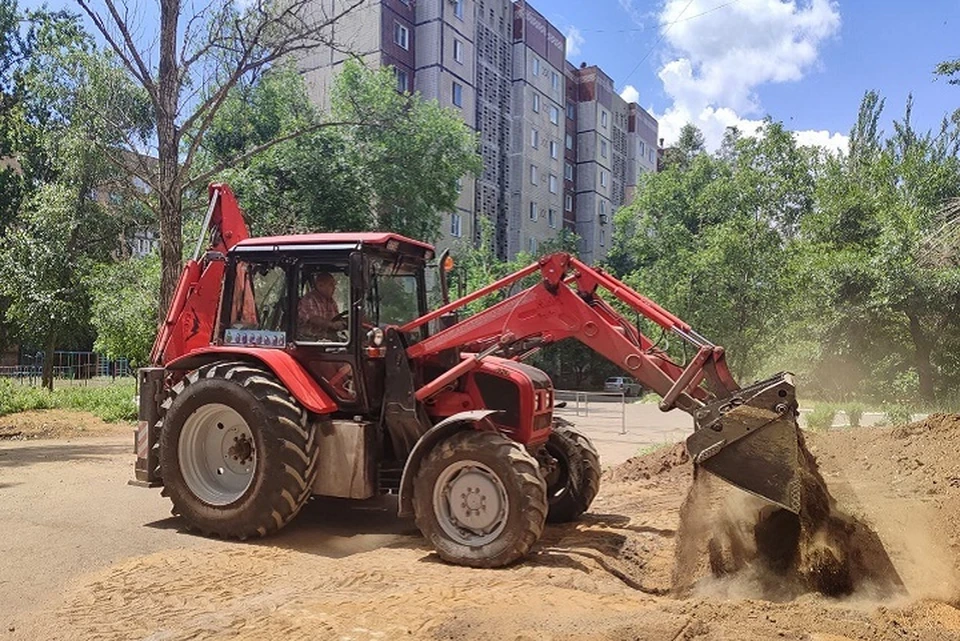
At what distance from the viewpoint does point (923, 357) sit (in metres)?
20.2

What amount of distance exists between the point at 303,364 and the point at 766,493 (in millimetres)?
4145

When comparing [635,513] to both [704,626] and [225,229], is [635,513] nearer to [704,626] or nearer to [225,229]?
[704,626]

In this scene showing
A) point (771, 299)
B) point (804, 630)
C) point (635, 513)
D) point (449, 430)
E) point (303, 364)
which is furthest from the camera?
point (771, 299)

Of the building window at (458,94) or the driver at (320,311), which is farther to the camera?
the building window at (458,94)

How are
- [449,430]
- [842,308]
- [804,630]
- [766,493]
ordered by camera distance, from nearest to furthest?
[804,630], [766,493], [449,430], [842,308]

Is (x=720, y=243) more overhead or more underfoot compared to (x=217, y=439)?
more overhead

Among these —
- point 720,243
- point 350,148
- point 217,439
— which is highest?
point 350,148

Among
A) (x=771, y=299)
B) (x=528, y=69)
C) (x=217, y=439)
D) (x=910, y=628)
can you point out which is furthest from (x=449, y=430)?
(x=528, y=69)

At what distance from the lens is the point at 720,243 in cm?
2294

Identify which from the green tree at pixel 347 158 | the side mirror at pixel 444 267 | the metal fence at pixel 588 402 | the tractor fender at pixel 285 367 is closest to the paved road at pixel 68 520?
the tractor fender at pixel 285 367

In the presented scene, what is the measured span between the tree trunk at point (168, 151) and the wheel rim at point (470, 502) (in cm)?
927

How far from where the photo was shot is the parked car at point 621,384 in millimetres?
34000

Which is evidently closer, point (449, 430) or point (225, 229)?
point (449, 430)

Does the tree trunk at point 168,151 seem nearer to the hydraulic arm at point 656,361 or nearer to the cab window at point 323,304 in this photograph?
the cab window at point 323,304
